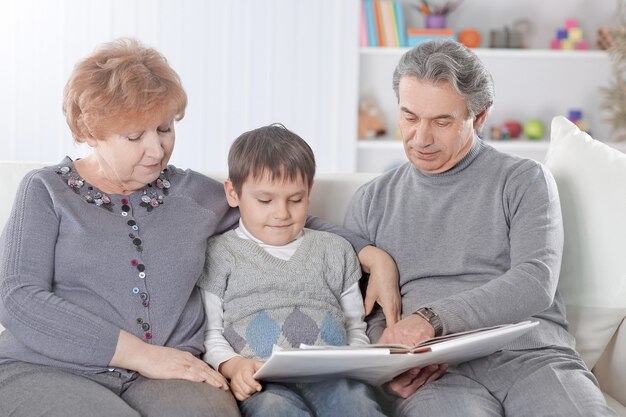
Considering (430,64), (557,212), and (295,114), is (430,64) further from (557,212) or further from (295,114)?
(295,114)

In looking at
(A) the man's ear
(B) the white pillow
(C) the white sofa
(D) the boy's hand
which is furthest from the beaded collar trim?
(B) the white pillow

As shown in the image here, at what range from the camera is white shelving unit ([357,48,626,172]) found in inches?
201

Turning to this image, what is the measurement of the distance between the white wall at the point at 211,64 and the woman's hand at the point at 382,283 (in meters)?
2.94

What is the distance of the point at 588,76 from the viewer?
5.17 meters

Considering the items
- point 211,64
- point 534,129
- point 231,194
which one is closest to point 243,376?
point 231,194

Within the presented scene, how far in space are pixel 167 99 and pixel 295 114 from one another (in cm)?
316

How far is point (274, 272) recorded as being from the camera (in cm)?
194

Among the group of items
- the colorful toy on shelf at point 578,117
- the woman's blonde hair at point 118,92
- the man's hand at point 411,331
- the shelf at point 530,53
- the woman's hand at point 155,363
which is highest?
the shelf at point 530,53

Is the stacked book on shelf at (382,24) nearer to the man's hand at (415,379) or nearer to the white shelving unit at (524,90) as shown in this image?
the white shelving unit at (524,90)

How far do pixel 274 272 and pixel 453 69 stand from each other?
2.05ft

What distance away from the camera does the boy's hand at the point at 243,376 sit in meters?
1.76

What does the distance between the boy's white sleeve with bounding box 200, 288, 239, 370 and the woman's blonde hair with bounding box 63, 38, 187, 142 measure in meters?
0.42

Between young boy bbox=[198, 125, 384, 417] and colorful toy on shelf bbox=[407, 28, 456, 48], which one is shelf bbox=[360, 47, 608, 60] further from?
young boy bbox=[198, 125, 384, 417]

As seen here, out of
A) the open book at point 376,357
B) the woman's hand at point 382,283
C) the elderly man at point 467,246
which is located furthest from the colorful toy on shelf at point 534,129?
the open book at point 376,357
